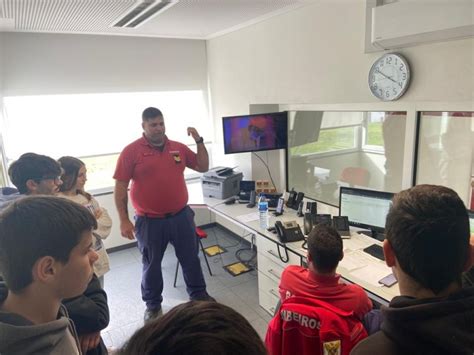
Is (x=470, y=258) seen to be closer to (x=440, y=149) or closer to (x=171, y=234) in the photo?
(x=440, y=149)

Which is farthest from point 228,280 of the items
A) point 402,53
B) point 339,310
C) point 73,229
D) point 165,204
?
point 73,229

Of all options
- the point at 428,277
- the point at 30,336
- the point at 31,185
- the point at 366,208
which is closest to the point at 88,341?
the point at 30,336

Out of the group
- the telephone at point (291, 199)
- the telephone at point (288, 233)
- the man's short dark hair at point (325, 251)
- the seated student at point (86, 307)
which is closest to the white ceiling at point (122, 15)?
the seated student at point (86, 307)

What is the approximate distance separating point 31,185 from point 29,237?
992 millimetres

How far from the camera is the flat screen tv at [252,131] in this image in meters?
3.43

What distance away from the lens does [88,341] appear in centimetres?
119

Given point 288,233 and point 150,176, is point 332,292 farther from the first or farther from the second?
point 150,176

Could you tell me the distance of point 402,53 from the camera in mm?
2246

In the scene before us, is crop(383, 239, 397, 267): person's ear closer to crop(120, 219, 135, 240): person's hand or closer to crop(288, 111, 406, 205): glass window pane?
crop(288, 111, 406, 205): glass window pane

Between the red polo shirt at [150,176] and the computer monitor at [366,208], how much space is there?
4.43ft

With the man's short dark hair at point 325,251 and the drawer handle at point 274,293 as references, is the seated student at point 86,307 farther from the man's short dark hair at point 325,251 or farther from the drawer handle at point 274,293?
the drawer handle at point 274,293

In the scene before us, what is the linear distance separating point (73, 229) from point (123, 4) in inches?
95.2

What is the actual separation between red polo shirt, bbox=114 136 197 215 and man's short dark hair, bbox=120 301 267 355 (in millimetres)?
2334

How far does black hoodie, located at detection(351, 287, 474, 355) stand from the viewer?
0.72m
